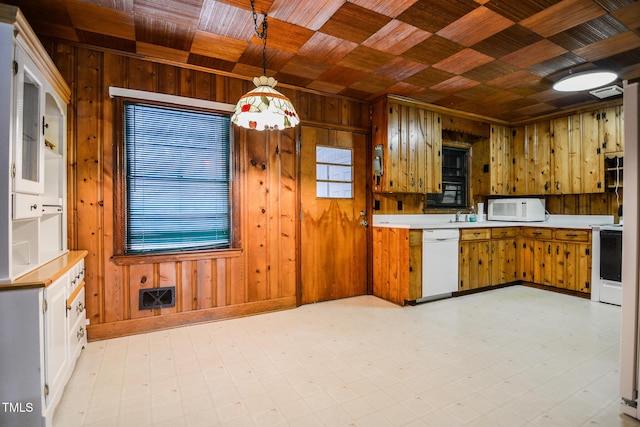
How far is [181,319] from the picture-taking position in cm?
337

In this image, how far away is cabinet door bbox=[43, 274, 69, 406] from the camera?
1.78 meters

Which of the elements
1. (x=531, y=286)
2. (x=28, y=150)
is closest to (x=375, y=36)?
(x=28, y=150)

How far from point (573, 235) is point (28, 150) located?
19.3ft

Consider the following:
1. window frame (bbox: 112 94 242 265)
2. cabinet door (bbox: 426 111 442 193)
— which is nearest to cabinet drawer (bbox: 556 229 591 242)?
cabinet door (bbox: 426 111 442 193)

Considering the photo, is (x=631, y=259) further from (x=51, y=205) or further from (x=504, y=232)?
(x=51, y=205)

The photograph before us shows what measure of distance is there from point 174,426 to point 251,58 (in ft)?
10.2

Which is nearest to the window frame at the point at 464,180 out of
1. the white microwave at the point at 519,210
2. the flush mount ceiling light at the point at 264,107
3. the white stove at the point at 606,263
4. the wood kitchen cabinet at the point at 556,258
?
the white microwave at the point at 519,210

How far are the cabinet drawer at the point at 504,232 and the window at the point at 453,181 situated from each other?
2.42ft

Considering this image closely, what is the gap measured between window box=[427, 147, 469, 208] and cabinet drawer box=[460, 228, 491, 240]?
76 cm

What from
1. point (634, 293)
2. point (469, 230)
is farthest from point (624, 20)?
point (469, 230)

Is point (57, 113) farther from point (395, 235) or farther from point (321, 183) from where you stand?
point (395, 235)

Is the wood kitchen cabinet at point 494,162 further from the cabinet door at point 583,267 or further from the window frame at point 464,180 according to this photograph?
the cabinet door at point 583,267

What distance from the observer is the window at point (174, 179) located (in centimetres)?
318

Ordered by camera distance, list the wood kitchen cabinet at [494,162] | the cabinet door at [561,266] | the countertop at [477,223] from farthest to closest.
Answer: the wood kitchen cabinet at [494,162], the cabinet door at [561,266], the countertop at [477,223]
